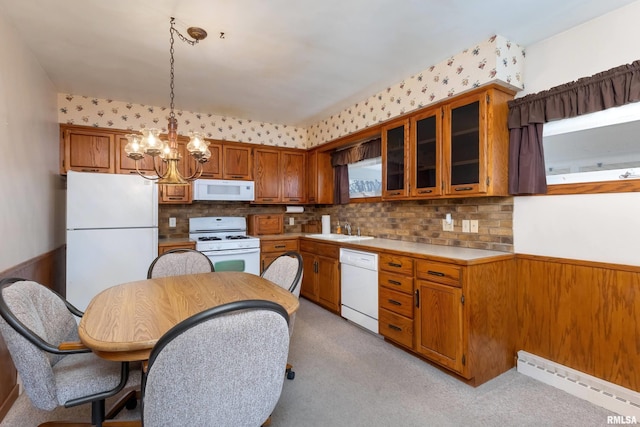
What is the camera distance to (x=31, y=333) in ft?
4.00

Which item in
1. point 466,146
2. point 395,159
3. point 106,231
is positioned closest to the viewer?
point 466,146

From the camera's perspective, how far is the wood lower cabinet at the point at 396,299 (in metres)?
2.56

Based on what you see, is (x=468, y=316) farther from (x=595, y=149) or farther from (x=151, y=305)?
(x=151, y=305)

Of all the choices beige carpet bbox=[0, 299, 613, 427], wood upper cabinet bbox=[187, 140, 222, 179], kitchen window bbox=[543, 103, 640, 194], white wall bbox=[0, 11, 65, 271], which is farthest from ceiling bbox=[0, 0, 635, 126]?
beige carpet bbox=[0, 299, 613, 427]

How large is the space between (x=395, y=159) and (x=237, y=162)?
216cm

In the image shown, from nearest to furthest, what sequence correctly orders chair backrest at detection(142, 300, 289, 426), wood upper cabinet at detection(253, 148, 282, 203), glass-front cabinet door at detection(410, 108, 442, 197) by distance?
chair backrest at detection(142, 300, 289, 426) < glass-front cabinet door at detection(410, 108, 442, 197) < wood upper cabinet at detection(253, 148, 282, 203)

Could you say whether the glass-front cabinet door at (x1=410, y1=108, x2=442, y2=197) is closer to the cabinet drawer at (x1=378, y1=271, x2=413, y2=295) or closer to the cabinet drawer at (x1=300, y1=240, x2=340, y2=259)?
the cabinet drawer at (x1=378, y1=271, x2=413, y2=295)

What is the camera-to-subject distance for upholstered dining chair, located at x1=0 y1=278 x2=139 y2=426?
1.22 m

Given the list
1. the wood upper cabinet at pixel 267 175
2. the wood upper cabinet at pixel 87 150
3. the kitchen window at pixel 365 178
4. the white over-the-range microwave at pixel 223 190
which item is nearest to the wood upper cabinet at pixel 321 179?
the kitchen window at pixel 365 178

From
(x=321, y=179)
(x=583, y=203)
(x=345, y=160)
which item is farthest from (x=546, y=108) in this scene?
(x=321, y=179)

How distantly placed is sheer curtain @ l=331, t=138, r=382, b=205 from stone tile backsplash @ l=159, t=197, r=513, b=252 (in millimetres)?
183

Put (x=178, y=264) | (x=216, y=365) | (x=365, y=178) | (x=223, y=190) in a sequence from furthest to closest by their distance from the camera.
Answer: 1. (x=365, y=178)
2. (x=223, y=190)
3. (x=178, y=264)
4. (x=216, y=365)

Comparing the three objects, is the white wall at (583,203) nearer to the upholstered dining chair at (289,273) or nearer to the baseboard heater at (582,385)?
the baseboard heater at (582,385)

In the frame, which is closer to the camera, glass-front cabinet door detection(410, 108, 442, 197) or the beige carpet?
the beige carpet
